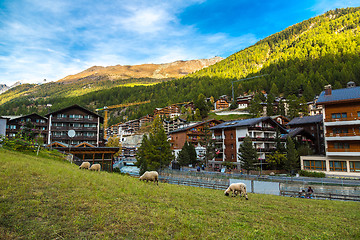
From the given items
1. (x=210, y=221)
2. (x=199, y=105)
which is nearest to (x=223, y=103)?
(x=199, y=105)

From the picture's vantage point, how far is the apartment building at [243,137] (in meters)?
60.3

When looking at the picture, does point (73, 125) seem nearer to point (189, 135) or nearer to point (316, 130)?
point (189, 135)

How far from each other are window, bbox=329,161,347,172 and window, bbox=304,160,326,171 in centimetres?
158

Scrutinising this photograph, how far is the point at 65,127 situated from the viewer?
72688 mm

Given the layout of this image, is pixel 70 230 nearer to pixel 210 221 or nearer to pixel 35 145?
pixel 210 221

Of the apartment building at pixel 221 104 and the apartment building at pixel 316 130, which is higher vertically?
the apartment building at pixel 221 104

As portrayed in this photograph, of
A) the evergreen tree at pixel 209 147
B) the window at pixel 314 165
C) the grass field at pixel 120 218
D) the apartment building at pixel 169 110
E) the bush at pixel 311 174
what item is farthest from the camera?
the apartment building at pixel 169 110

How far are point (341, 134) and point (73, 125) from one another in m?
73.6

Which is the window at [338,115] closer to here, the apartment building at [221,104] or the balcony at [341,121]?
the balcony at [341,121]

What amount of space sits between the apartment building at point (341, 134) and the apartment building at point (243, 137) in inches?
553

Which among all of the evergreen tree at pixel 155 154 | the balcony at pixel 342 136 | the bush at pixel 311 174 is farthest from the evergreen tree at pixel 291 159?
the evergreen tree at pixel 155 154

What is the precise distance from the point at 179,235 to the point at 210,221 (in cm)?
240

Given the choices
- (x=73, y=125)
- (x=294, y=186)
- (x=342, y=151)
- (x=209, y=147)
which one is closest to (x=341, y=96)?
(x=342, y=151)

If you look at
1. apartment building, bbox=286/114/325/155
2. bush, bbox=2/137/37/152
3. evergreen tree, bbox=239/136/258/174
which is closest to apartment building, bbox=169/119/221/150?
evergreen tree, bbox=239/136/258/174
